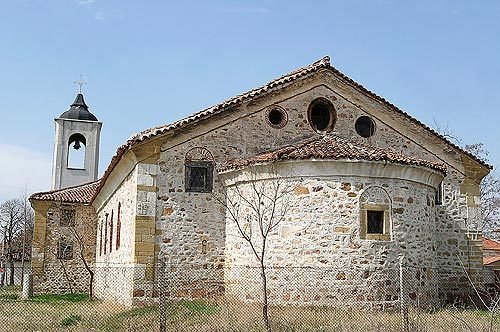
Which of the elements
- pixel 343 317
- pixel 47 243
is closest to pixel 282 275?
pixel 343 317

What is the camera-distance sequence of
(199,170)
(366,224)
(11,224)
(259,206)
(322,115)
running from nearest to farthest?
(366,224) < (259,206) < (199,170) < (322,115) < (11,224)

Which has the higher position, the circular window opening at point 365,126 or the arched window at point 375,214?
the circular window opening at point 365,126

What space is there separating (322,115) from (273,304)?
6.81m

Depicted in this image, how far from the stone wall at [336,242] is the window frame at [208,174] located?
1.65 m

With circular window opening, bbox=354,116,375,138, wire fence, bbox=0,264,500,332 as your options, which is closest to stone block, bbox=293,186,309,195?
wire fence, bbox=0,264,500,332

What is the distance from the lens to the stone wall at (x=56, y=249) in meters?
27.9

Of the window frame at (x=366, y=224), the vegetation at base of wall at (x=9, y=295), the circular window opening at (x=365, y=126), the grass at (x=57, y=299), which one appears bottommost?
the vegetation at base of wall at (x=9, y=295)

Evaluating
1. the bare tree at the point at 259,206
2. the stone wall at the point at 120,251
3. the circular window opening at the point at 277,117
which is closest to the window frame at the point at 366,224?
the bare tree at the point at 259,206

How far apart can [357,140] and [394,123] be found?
5.01 feet

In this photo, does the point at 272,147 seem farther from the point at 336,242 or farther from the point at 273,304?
the point at 273,304

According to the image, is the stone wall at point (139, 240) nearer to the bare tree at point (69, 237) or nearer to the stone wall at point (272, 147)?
the stone wall at point (272, 147)

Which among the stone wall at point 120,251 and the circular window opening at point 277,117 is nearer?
the stone wall at point 120,251

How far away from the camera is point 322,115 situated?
18.8 meters

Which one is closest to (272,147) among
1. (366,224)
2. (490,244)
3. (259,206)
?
(259,206)
